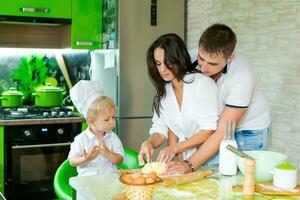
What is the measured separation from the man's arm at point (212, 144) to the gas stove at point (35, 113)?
1885 millimetres

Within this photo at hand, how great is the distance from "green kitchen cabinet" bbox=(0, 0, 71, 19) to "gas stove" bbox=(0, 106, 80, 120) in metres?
0.77

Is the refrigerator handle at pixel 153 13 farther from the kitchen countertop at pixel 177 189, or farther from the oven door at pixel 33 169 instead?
the kitchen countertop at pixel 177 189

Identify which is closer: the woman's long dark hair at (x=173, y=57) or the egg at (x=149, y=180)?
the egg at (x=149, y=180)

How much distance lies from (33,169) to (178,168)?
6.51ft

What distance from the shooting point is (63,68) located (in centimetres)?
409

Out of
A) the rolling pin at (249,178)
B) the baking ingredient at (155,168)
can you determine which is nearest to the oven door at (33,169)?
the baking ingredient at (155,168)

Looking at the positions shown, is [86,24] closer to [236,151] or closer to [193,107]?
[193,107]

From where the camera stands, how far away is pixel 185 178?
1.70m

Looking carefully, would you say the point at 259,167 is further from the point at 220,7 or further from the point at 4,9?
the point at 4,9

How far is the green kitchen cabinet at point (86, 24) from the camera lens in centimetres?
376

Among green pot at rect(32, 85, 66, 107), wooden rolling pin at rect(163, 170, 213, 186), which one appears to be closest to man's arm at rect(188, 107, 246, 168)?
wooden rolling pin at rect(163, 170, 213, 186)

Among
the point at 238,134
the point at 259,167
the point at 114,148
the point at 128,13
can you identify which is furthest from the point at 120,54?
the point at 259,167

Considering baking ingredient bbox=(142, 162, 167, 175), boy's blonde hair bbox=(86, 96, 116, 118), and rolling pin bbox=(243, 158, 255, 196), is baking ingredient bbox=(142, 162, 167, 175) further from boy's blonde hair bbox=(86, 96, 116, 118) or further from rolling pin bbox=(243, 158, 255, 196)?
boy's blonde hair bbox=(86, 96, 116, 118)

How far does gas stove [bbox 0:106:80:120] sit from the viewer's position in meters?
3.49
